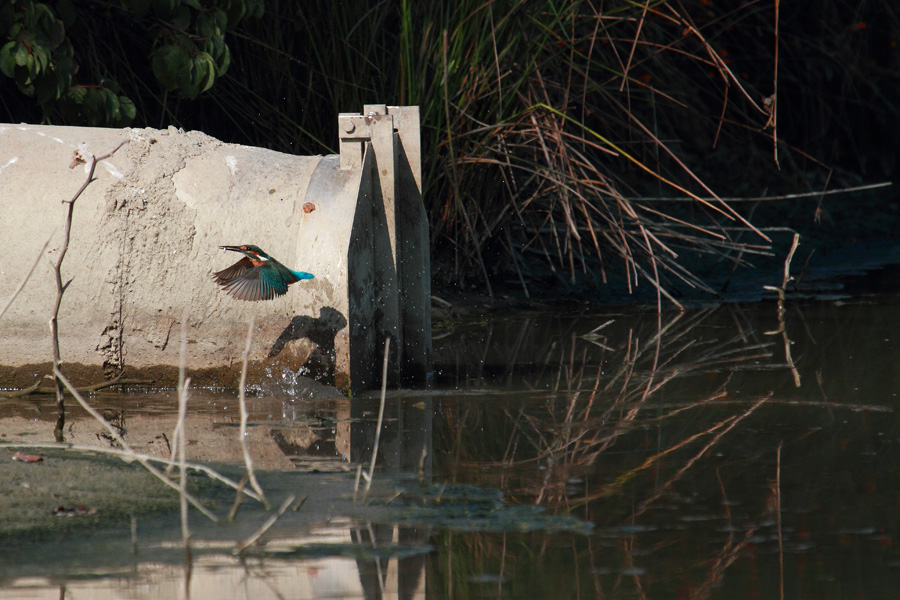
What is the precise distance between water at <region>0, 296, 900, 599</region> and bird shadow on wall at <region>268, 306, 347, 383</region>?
0.34ft

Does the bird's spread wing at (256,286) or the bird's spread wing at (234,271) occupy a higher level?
the bird's spread wing at (234,271)

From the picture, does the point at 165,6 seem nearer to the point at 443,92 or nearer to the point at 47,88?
the point at 47,88

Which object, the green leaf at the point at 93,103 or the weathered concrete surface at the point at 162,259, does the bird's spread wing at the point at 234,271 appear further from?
the green leaf at the point at 93,103

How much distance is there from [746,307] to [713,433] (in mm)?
2673

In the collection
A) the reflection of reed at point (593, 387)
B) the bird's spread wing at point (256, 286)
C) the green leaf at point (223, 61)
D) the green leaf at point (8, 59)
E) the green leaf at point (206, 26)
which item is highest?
the green leaf at point (206, 26)

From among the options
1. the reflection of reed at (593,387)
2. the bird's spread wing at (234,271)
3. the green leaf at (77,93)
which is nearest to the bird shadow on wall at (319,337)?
the bird's spread wing at (234,271)

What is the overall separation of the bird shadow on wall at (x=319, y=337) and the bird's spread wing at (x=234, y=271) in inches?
12.0

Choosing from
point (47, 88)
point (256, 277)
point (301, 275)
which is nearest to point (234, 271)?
point (256, 277)

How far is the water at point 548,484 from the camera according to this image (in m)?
2.34

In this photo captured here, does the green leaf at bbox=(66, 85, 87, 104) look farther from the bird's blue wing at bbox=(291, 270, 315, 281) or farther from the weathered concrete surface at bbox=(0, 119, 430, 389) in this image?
the bird's blue wing at bbox=(291, 270, 315, 281)

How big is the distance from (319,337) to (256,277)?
0.37 m

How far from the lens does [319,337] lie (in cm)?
410

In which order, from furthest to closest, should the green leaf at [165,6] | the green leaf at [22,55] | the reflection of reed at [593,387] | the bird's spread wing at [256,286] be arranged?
the green leaf at [165,6] → the green leaf at [22,55] → the bird's spread wing at [256,286] → the reflection of reed at [593,387]

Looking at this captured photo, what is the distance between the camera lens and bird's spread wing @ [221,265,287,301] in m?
3.83
